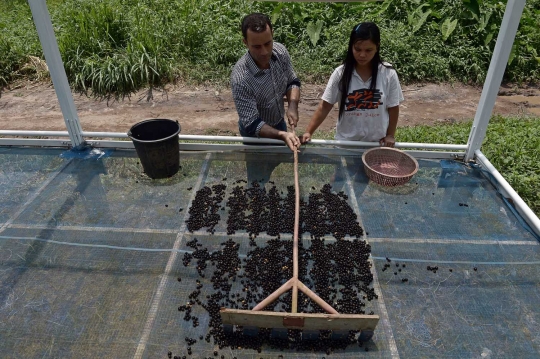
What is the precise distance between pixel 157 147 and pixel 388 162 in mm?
1863

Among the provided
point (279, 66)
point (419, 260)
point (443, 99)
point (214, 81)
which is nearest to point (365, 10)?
point (443, 99)

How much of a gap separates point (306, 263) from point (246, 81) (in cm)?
139

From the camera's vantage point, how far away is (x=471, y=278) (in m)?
2.36

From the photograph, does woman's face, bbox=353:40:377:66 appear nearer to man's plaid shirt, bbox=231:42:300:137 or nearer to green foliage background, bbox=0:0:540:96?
man's plaid shirt, bbox=231:42:300:137

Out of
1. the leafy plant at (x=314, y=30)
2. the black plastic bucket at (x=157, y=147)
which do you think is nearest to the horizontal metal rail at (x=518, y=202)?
the black plastic bucket at (x=157, y=147)

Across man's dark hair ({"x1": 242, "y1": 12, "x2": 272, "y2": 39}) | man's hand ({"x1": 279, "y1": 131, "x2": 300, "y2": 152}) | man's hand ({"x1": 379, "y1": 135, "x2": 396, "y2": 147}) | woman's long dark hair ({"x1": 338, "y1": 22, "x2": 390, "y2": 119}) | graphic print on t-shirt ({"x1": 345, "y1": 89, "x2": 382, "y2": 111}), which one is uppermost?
man's dark hair ({"x1": 242, "y1": 12, "x2": 272, "y2": 39})

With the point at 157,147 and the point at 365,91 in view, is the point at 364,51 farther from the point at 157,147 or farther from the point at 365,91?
the point at 157,147

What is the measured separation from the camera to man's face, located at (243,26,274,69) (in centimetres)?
269

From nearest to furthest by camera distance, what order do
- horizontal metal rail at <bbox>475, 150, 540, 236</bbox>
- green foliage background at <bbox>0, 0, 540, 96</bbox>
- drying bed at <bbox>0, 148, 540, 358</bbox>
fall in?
drying bed at <bbox>0, 148, 540, 358</bbox>, horizontal metal rail at <bbox>475, 150, 540, 236</bbox>, green foliage background at <bbox>0, 0, 540, 96</bbox>

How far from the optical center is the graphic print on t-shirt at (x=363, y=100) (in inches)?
116

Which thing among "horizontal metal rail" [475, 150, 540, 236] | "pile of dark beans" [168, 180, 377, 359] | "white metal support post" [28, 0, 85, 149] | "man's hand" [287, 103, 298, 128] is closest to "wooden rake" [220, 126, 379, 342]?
"pile of dark beans" [168, 180, 377, 359]

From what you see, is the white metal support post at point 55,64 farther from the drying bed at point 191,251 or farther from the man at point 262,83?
the man at point 262,83

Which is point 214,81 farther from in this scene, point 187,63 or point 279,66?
point 279,66

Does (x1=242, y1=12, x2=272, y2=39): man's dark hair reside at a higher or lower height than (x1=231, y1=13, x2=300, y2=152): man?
higher
